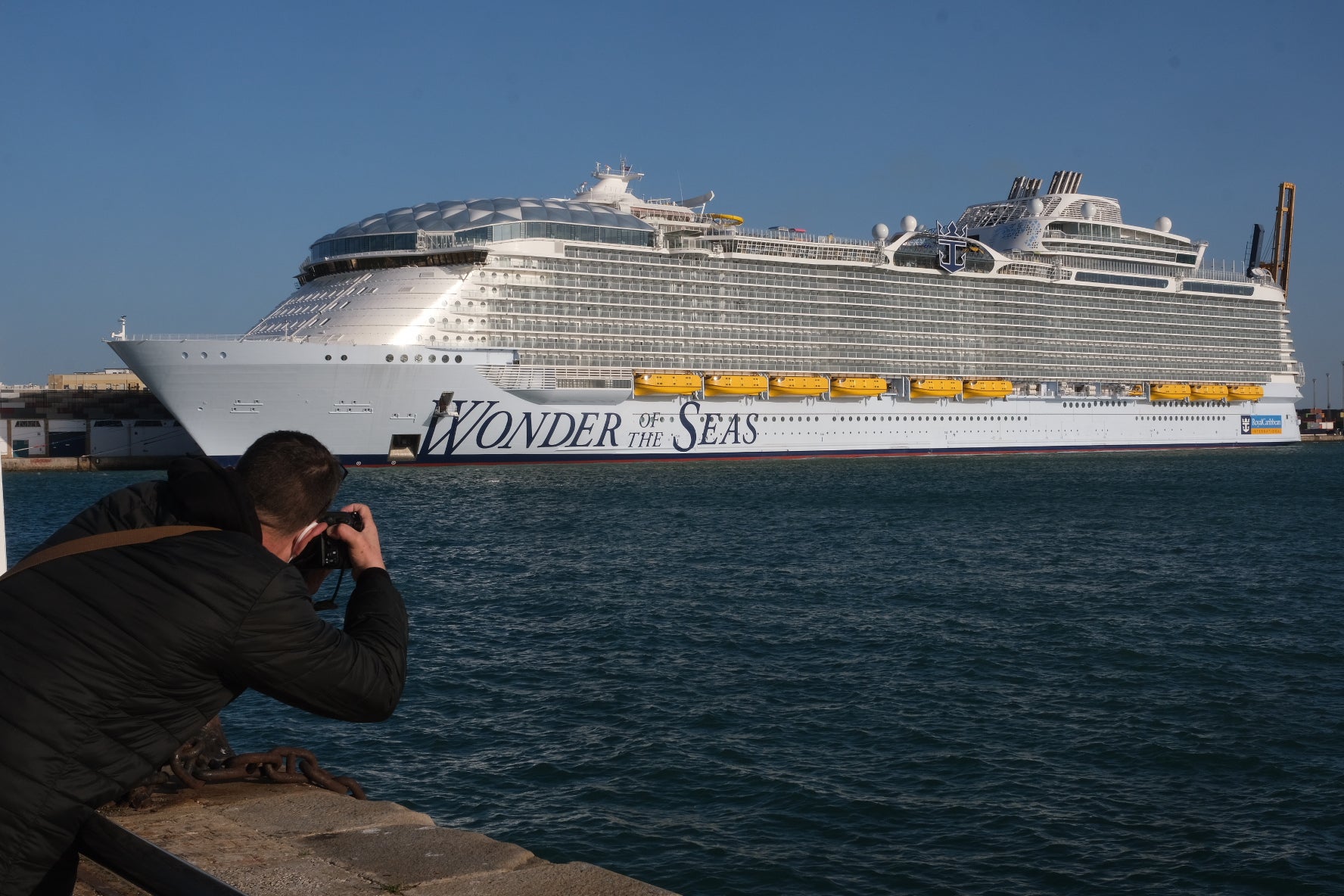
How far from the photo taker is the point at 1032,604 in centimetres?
2014

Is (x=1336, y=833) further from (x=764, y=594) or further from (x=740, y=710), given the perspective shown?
(x=764, y=594)

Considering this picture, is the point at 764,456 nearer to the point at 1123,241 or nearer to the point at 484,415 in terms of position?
the point at 484,415

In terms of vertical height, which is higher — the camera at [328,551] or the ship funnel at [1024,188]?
the ship funnel at [1024,188]

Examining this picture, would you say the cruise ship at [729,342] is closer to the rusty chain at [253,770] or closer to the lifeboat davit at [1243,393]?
the lifeboat davit at [1243,393]

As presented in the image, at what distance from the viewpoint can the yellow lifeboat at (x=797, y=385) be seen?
60156mm

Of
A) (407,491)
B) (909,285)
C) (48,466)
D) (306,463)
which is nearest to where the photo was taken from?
(306,463)

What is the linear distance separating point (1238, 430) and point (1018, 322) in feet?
68.5

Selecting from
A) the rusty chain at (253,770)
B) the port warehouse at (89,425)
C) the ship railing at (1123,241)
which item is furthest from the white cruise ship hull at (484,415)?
the rusty chain at (253,770)

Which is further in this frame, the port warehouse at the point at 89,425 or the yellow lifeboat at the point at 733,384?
the port warehouse at the point at 89,425

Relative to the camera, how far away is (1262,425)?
83625mm

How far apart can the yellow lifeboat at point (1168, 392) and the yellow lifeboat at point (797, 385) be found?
26.5m

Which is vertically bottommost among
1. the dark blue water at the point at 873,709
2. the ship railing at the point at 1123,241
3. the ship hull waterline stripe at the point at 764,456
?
the dark blue water at the point at 873,709

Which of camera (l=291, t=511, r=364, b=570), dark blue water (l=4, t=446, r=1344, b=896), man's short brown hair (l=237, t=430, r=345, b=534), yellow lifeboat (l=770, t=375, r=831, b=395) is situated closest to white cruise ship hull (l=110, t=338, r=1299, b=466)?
yellow lifeboat (l=770, t=375, r=831, b=395)

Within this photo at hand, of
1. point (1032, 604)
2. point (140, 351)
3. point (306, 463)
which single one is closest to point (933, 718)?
point (1032, 604)
